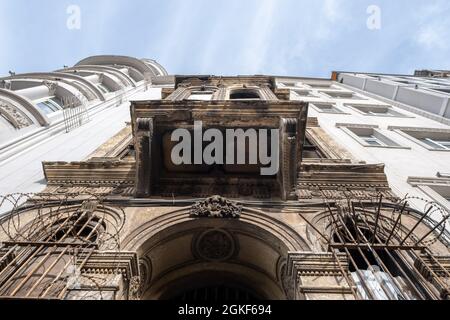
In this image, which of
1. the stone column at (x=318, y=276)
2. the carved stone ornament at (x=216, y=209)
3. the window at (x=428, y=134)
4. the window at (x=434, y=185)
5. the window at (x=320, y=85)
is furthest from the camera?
the window at (x=320, y=85)

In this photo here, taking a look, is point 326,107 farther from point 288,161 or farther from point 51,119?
point 51,119

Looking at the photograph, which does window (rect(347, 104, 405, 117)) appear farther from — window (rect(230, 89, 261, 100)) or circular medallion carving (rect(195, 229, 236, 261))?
circular medallion carving (rect(195, 229, 236, 261))

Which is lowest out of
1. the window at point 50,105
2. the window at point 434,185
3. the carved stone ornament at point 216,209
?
the carved stone ornament at point 216,209

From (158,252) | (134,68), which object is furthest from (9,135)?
(134,68)

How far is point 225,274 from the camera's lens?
6848 millimetres

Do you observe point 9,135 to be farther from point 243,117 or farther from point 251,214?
point 251,214

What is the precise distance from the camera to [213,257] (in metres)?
6.71

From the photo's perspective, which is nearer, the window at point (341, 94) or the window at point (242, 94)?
the window at point (242, 94)

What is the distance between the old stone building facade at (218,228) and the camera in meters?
5.12

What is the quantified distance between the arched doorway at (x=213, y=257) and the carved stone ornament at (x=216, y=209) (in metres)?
0.10

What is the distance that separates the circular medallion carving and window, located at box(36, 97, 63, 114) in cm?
1028

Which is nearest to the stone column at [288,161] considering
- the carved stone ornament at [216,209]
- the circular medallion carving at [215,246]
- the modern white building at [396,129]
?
the carved stone ornament at [216,209]

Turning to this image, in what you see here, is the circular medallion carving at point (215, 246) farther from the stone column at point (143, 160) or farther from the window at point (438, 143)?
the window at point (438, 143)

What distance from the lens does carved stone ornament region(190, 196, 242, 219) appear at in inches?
256
